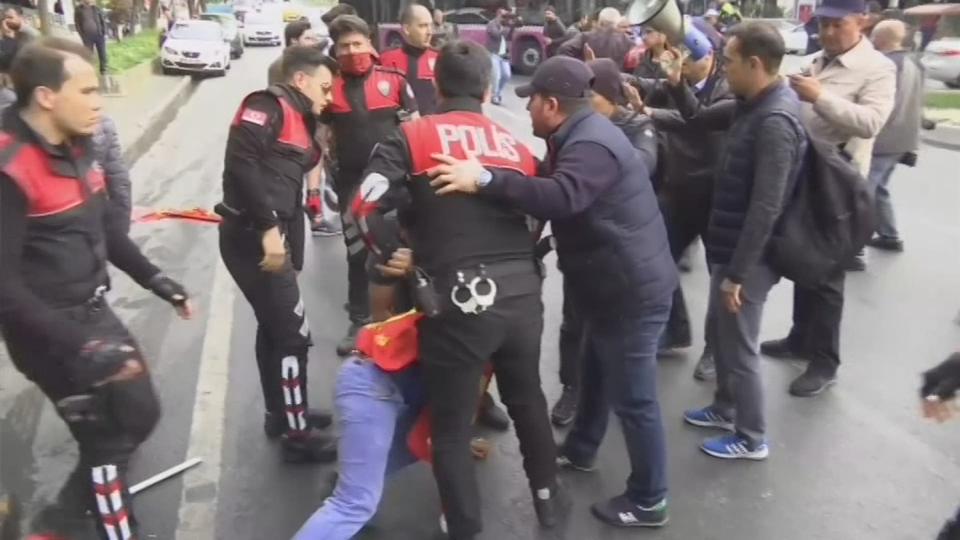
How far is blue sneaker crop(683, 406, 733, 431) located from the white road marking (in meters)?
2.20

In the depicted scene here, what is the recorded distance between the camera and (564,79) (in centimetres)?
304

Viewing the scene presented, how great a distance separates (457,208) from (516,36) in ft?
61.7

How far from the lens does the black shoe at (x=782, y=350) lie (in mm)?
5156

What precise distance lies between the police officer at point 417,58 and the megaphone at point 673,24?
156 cm

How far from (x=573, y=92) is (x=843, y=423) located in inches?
93.6

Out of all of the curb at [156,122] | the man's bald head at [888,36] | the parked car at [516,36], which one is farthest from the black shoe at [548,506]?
the parked car at [516,36]

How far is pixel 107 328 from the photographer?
2.93 m

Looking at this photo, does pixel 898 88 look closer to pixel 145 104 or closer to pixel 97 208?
pixel 97 208

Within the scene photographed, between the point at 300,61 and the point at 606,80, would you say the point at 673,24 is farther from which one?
the point at 300,61

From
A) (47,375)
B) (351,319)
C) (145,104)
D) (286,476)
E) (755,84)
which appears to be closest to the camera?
(47,375)

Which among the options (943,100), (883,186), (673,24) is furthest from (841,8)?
(943,100)

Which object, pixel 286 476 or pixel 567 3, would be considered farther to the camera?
pixel 567 3

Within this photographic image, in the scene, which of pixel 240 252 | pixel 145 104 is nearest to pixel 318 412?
pixel 240 252

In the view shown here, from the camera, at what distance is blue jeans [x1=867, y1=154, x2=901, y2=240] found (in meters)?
6.62
